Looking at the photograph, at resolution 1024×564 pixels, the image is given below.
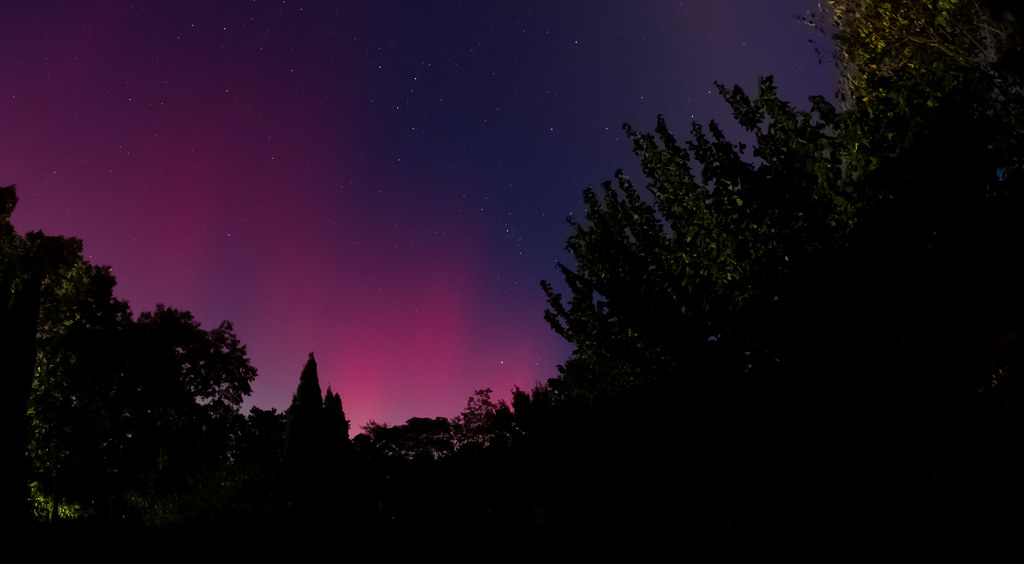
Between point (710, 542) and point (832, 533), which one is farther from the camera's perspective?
point (710, 542)

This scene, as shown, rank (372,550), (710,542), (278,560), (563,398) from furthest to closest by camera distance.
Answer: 1. (563,398)
2. (278,560)
3. (372,550)
4. (710,542)

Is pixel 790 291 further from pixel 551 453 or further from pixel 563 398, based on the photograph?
pixel 563 398

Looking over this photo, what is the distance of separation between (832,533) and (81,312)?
32315 millimetres

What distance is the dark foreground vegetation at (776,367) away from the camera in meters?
4.13

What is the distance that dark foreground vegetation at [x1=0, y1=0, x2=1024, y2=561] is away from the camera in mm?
4129

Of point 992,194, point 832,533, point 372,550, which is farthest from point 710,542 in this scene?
point 992,194

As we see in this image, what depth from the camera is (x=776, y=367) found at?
4.92 metres

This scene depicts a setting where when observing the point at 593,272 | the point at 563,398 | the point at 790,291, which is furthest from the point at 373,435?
the point at 790,291

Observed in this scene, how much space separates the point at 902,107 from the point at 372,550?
10136 mm

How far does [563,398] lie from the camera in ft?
48.0

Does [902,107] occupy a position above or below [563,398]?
above

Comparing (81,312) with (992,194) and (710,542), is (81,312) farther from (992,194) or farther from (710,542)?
(992,194)

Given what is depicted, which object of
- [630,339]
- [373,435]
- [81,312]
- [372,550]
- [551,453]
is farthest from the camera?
[373,435]

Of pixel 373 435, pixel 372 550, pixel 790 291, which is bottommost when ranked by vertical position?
pixel 372 550
